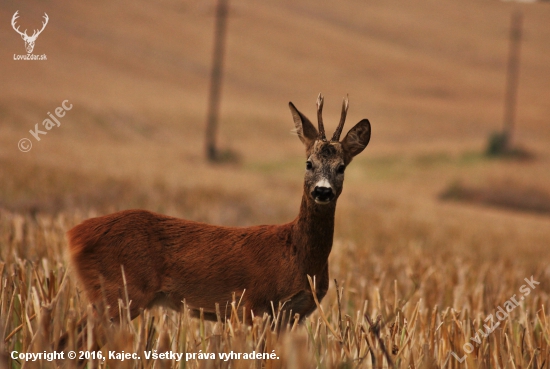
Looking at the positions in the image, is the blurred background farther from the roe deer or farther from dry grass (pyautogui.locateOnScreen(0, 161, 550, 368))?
the roe deer

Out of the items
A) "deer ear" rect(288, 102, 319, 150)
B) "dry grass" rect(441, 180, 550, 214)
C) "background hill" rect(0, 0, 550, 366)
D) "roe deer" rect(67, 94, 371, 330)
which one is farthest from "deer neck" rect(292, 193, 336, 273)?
"dry grass" rect(441, 180, 550, 214)

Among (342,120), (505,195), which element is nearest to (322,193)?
(342,120)

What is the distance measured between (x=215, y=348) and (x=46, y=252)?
11.8ft

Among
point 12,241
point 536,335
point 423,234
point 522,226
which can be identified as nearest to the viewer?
point 536,335

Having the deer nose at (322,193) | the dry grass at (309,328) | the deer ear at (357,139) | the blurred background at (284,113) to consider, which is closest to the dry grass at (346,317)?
the dry grass at (309,328)

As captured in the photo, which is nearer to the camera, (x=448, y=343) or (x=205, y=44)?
(x=448, y=343)

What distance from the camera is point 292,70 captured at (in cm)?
6994

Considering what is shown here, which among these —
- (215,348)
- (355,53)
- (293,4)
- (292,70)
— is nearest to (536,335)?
(215,348)

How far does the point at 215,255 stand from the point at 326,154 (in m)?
0.94

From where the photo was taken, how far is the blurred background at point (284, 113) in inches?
513

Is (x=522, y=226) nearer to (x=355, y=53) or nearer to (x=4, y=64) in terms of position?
(x=4, y=64)

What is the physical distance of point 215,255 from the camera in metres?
3.78

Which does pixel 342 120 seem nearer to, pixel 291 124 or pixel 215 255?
pixel 215 255

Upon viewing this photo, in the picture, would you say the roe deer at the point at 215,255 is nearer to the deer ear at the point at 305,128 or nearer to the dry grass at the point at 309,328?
the deer ear at the point at 305,128
